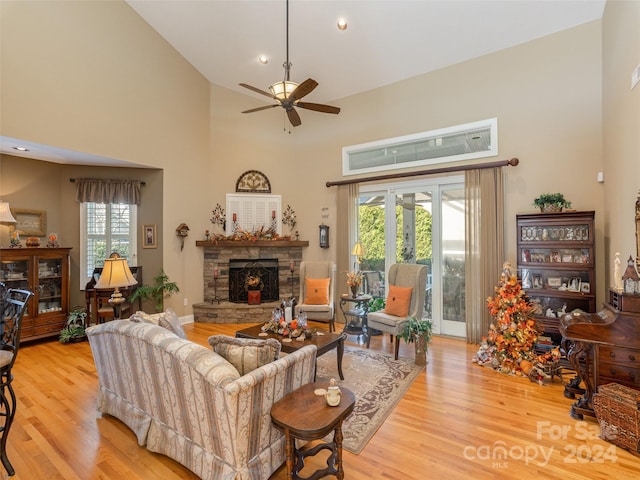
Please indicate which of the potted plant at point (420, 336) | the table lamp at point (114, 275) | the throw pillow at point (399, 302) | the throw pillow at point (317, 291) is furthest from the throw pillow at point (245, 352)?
the throw pillow at point (317, 291)

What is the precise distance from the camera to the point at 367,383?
135 inches

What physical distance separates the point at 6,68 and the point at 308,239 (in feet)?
16.2

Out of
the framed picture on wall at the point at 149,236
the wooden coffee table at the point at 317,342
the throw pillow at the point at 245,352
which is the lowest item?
the wooden coffee table at the point at 317,342

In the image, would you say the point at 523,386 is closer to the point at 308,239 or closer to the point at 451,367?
the point at 451,367

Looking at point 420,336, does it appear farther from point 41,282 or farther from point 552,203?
point 41,282

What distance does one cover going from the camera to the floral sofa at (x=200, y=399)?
1834mm

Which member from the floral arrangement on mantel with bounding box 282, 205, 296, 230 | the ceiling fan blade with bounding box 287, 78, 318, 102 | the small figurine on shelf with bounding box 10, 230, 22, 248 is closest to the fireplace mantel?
the floral arrangement on mantel with bounding box 282, 205, 296, 230

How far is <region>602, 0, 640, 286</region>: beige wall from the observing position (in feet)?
9.49

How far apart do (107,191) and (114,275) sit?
3.10m

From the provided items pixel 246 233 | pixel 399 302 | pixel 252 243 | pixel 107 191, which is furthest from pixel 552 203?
pixel 107 191

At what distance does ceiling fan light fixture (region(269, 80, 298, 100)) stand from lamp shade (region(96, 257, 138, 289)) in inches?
97.4

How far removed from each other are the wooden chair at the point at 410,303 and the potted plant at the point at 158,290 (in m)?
3.48

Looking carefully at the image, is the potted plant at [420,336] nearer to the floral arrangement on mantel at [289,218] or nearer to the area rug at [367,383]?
the area rug at [367,383]

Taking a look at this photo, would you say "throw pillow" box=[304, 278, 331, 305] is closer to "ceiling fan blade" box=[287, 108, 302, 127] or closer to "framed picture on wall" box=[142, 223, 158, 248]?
"ceiling fan blade" box=[287, 108, 302, 127]
